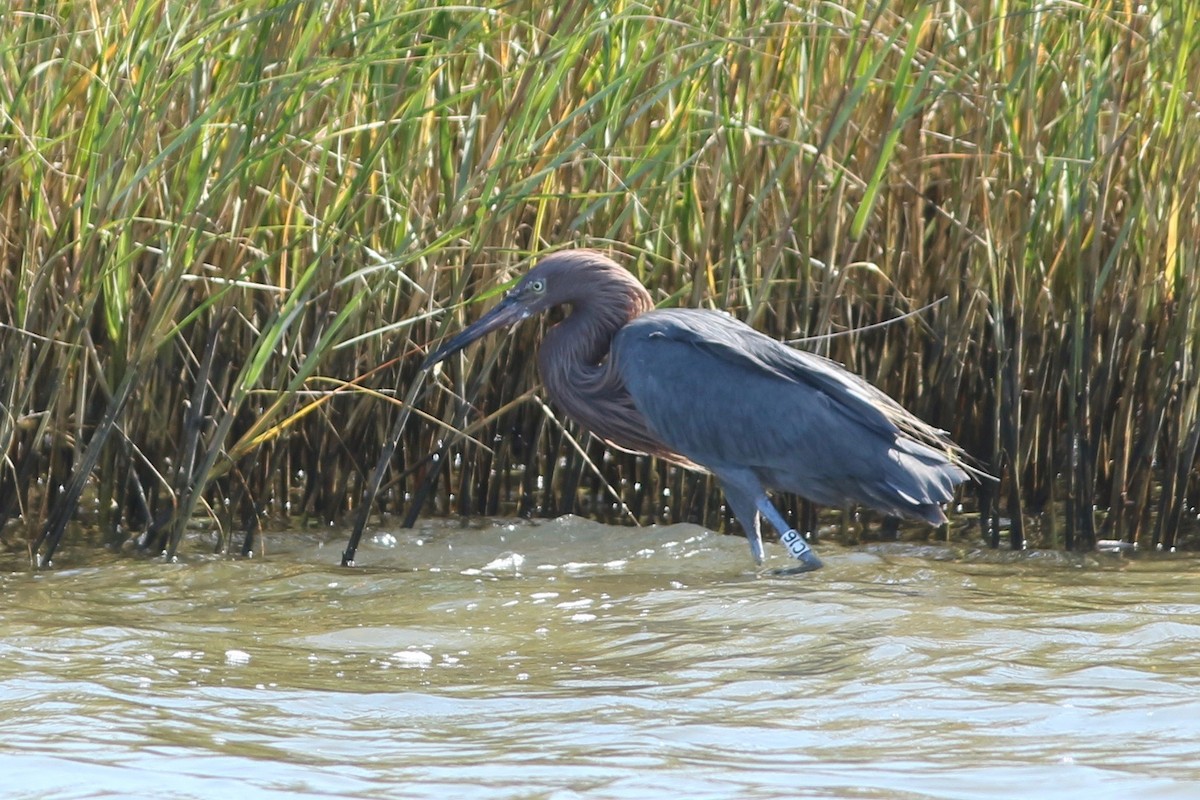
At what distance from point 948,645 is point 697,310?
140 centimetres

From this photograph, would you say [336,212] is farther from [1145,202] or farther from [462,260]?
[1145,202]

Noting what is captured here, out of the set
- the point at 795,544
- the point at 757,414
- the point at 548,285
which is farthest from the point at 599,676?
the point at 548,285

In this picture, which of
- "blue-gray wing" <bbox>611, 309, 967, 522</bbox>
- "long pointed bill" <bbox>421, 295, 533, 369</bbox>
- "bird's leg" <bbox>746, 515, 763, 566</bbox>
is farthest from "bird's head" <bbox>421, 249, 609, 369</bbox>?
"bird's leg" <bbox>746, 515, 763, 566</bbox>

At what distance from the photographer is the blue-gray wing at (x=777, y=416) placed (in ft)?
15.2

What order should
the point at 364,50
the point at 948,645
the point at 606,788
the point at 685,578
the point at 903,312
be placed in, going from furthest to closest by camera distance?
1. the point at 903,312
2. the point at 685,578
3. the point at 364,50
4. the point at 948,645
5. the point at 606,788

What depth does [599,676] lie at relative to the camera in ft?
11.3

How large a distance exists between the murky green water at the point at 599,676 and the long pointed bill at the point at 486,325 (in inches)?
23.9

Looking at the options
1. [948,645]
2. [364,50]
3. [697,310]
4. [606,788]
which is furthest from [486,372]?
[606,788]

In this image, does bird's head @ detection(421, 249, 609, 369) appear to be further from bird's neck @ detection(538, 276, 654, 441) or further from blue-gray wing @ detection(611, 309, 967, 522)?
blue-gray wing @ detection(611, 309, 967, 522)

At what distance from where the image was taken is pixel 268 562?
4703 millimetres

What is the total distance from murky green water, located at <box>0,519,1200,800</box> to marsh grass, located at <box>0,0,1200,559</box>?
1.15ft

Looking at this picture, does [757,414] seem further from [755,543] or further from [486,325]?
[486,325]

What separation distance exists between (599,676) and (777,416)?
56.9 inches

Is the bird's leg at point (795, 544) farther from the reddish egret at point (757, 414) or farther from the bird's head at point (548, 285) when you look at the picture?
the bird's head at point (548, 285)
